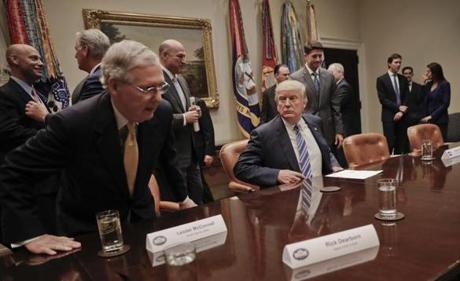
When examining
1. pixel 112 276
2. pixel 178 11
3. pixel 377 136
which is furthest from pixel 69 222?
pixel 178 11

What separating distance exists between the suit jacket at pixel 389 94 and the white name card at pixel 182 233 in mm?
4696

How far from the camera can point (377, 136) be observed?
2965 millimetres

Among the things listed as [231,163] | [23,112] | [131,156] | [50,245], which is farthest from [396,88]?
[50,245]

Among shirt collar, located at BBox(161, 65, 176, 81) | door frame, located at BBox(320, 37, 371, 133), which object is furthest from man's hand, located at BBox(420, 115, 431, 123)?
shirt collar, located at BBox(161, 65, 176, 81)

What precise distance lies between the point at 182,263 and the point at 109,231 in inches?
12.8

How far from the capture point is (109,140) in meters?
1.38

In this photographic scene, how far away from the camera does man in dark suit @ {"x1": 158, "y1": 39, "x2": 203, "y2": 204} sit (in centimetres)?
269

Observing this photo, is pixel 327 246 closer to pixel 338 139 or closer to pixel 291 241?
pixel 291 241

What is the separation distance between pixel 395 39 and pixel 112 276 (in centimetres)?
673

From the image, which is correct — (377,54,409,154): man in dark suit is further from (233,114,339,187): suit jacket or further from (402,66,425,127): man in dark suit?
(233,114,339,187): suit jacket

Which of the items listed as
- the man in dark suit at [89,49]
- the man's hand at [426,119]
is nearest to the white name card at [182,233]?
the man in dark suit at [89,49]

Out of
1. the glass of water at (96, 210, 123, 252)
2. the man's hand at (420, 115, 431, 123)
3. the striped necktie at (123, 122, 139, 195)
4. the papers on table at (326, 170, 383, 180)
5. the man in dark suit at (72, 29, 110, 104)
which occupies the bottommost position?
the man's hand at (420, 115, 431, 123)

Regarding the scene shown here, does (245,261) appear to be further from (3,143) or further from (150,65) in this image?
(3,143)

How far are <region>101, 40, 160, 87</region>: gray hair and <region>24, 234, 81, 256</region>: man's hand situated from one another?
53cm
